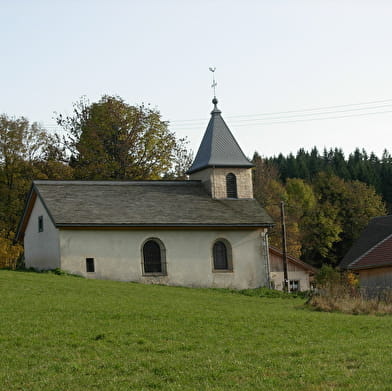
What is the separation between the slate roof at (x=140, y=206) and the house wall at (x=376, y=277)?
19.4 feet

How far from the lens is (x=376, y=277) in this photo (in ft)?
126

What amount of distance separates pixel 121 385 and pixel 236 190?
31.9m

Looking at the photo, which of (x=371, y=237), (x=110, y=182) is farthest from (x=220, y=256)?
(x=371, y=237)

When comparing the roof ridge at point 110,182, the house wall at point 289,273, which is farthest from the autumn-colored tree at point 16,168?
the house wall at point 289,273

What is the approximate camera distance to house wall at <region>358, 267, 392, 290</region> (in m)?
37.5

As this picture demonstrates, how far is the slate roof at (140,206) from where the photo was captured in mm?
37625

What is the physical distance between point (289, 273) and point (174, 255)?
1566cm

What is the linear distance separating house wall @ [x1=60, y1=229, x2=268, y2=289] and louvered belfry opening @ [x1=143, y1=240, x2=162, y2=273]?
0.41 m

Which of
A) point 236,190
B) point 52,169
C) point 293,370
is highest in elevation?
point 52,169

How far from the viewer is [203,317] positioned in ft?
63.7

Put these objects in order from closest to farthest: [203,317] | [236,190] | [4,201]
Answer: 1. [203,317]
2. [236,190]
3. [4,201]

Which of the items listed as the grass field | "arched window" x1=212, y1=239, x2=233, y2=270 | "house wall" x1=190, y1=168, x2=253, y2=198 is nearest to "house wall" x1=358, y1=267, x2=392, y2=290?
"arched window" x1=212, y1=239, x2=233, y2=270

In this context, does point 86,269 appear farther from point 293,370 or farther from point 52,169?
point 293,370

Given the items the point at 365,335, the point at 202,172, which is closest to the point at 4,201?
the point at 202,172
